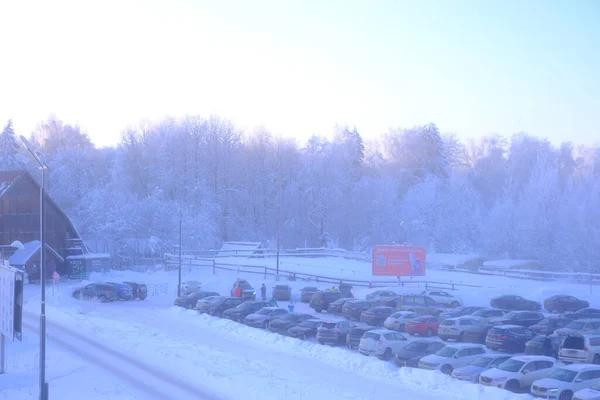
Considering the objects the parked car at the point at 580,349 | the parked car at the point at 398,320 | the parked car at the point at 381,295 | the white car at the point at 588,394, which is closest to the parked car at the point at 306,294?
the parked car at the point at 381,295

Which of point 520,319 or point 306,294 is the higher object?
point 520,319

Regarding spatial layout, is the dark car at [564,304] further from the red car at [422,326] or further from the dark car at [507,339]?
the dark car at [507,339]

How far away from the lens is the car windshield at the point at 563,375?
18.5 m

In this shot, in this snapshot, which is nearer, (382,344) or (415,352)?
(415,352)

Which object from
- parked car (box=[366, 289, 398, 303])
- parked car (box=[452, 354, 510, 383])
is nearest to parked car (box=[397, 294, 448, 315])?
parked car (box=[366, 289, 398, 303])

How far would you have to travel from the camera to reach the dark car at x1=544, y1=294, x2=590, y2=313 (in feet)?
123

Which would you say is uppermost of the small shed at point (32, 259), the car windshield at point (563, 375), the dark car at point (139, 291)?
the small shed at point (32, 259)

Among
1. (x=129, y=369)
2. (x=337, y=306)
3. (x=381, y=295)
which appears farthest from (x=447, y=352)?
(x=381, y=295)

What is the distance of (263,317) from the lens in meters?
31.9

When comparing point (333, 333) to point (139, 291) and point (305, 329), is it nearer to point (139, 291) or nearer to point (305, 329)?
point (305, 329)

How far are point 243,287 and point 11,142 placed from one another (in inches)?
1961

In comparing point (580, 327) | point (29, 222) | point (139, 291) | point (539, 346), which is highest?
point (29, 222)

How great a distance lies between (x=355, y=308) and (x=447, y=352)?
13.2m

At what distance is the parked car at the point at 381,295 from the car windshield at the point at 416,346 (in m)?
15.5
